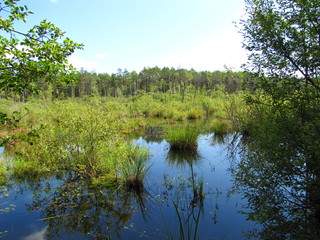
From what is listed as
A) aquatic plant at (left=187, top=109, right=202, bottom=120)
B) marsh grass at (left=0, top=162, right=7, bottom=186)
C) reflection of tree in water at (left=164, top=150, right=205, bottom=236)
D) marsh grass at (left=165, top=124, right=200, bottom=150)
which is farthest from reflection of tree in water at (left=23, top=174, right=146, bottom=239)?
aquatic plant at (left=187, top=109, right=202, bottom=120)

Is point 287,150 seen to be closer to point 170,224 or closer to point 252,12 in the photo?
point 252,12

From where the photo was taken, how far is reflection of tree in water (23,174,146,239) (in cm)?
448

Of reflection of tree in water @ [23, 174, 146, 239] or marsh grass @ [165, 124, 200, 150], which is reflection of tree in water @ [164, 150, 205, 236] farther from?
marsh grass @ [165, 124, 200, 150]

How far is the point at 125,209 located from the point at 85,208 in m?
0.92

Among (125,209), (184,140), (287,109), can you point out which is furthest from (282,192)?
(184,140)

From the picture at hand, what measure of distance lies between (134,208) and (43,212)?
2.07m

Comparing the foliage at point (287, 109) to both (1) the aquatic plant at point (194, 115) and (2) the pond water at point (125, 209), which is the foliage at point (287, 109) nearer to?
(2) the pond water at point (125, 209)

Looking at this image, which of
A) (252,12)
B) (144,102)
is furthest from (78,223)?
(144,102)

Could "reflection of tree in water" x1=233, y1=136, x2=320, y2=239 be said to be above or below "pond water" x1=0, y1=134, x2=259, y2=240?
above

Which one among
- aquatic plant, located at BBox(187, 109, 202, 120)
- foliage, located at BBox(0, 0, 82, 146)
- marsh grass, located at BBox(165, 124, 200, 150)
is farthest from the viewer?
aquatic plant, located at BBox(187, 109, 202, 120)

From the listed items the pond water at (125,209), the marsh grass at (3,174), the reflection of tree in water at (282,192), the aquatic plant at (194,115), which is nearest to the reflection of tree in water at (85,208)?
→ the pond water at (125,209)

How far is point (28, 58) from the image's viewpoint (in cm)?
318

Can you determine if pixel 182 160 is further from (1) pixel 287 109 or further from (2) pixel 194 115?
(2) pixel 194 115

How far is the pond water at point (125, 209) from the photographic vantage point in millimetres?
4422
